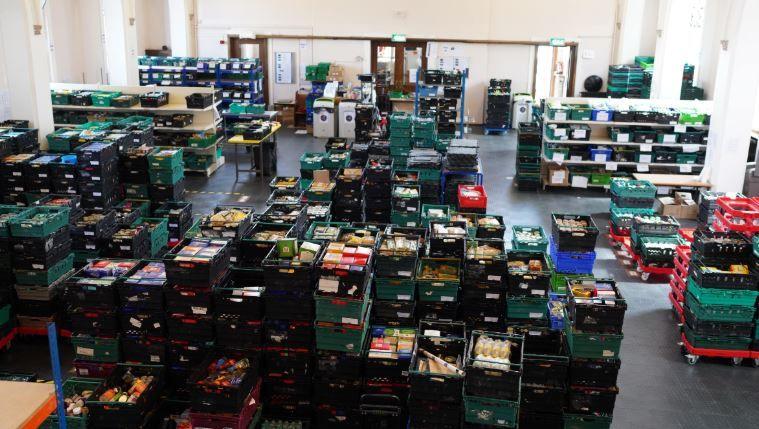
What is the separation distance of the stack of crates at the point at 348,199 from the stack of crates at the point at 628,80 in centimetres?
1231

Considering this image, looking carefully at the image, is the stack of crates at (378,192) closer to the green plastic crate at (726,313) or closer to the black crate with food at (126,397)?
the green plastic crate at (726,313)

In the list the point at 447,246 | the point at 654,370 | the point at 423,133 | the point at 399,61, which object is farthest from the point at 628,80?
A: the point at 447,246

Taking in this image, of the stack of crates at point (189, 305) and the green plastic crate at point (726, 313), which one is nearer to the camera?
the stack of crates at point (189, 305)

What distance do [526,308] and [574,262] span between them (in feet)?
8.99

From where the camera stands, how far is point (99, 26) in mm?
20969

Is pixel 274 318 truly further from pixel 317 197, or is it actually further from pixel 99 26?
pixel 99 26

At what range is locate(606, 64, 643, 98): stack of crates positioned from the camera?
67.6 ft

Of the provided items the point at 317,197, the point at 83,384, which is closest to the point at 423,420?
the point at 83,384

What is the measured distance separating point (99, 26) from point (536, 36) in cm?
1324

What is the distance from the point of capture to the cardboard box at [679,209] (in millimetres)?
13484

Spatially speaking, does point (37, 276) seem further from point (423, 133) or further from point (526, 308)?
point (423, 133)

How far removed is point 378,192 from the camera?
1142 cm

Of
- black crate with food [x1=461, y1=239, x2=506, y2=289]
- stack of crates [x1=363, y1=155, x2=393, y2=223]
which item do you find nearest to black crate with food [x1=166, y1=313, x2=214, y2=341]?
A: black crate with food [x1=461, y1=239, x2=506, y2=289]

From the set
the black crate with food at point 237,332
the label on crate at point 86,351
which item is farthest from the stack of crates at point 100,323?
the black crate with food at point 237,332
